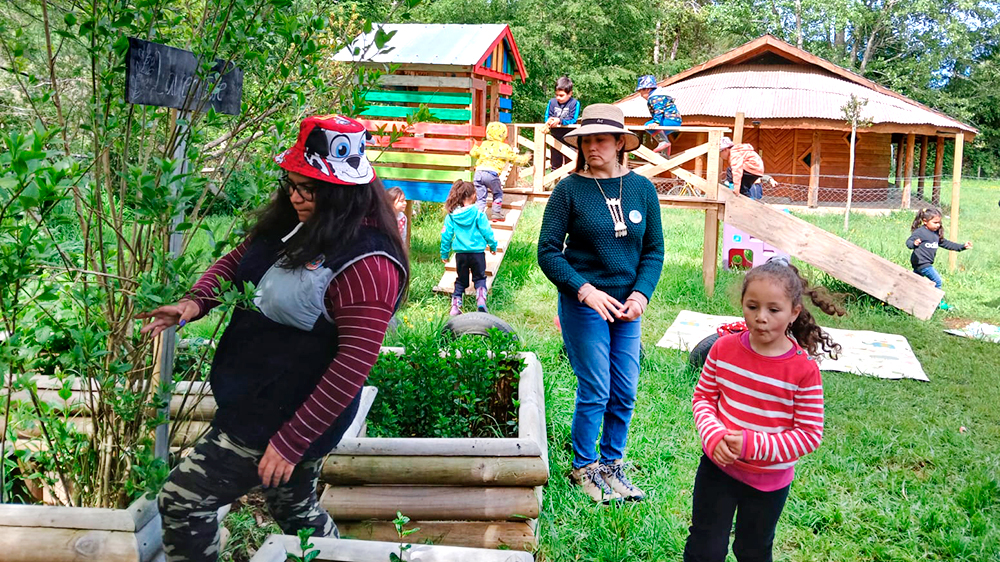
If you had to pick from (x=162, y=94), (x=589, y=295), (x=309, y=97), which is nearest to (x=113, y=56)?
(x=162, y=94)

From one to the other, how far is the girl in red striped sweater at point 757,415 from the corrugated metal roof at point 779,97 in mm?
19259

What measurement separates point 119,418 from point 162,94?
996 millimetres

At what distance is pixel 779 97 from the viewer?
22.4m

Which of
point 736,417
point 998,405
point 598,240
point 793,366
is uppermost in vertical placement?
point 598,240

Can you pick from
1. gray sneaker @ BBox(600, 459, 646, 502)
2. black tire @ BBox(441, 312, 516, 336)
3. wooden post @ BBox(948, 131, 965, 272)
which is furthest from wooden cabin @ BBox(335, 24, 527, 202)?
wooden post @ BBox(948, 131, 965, 272)

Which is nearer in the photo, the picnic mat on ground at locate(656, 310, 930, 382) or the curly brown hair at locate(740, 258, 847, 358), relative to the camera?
the curly brown hair at locate(740, 258, 847, 358)

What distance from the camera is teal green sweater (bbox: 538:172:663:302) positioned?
360 cm

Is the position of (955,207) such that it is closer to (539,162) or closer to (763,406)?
(539,162)

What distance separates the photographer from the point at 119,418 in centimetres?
243

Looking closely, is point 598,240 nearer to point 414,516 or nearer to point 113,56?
point 414,516

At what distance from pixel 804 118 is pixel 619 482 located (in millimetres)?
19518

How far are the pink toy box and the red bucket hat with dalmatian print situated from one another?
878 centimetres

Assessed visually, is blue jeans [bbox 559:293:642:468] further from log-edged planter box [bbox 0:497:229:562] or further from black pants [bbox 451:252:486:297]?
black pants [bbox 451:252:486:297]

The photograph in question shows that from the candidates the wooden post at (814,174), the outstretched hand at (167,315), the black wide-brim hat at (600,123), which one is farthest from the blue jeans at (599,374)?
the wooden post at (814,174)
